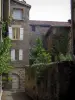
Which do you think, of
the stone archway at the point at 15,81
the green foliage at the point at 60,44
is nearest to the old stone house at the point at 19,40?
the stone archway at the point at 15,81

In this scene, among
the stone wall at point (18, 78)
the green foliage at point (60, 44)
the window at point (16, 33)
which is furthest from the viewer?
the green foliage at point (60, 44)

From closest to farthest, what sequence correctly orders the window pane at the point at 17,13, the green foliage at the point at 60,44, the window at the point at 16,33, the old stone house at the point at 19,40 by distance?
the window at the point at 16,33, the old stone house at the point at 19,40, the window pane at the point at 17,13, the green foliage at the point at 60,44

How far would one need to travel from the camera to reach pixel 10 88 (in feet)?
150

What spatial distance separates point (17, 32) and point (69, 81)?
32.4 metres

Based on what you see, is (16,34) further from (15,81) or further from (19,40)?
(15,81)

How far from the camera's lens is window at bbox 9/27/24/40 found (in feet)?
158

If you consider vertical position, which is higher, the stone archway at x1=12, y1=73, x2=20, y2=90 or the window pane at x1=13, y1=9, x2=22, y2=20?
the window pane at x1=13, y1=9, x2=22, y2=20

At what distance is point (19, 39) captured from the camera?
160 ft

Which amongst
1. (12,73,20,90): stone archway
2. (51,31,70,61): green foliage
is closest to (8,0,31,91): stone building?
(12,73,20,90): stone archway

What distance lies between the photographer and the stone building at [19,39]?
159 ft

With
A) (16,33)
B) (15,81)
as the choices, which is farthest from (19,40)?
(15,81)

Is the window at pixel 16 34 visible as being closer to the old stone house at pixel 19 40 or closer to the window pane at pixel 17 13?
the old stone house at pixel 19 40

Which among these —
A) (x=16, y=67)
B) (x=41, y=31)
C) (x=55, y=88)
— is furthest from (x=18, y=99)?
(x=41, y=31)

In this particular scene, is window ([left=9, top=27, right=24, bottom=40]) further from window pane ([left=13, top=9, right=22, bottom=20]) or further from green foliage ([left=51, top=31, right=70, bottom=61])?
green foliage ([left=51, top=31, right=70, bottom=61])
